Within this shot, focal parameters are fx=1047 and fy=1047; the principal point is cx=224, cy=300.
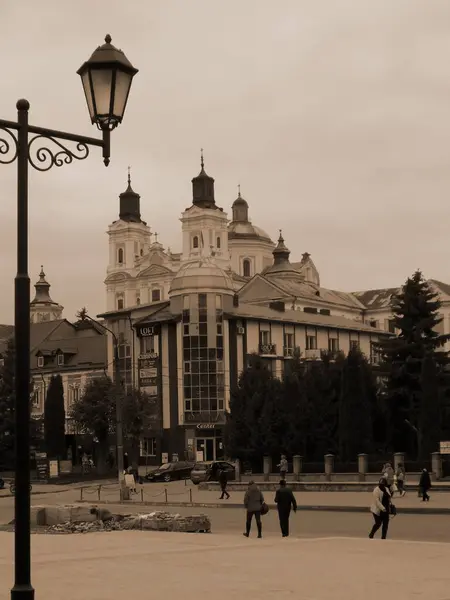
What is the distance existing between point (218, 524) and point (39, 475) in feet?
125

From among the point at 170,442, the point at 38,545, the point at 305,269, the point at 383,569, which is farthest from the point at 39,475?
the point at 305,269

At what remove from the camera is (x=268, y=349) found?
86875 millimetres

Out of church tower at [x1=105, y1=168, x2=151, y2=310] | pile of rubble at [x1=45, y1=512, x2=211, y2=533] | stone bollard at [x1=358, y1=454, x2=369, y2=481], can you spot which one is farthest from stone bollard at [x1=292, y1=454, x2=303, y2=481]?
church tower at [x1=105, y1=168, x2=151, y2=310]

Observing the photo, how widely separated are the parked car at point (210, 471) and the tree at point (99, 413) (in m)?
17.0

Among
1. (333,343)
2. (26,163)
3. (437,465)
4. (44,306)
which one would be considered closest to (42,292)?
(44,306)

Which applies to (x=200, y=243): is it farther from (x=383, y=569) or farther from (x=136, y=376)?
(x=383, y=569)

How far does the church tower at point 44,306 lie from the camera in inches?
6260

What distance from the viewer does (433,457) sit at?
157ft

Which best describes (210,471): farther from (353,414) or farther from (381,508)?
(381,508)

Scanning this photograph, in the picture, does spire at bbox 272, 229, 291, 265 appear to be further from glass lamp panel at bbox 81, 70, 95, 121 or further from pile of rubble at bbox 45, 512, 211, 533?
glass lamp panel at bbox 81, 70, 95, 121

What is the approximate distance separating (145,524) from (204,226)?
109 metres

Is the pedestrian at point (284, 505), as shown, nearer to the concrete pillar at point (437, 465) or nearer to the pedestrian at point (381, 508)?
the pedestrian at point (381, 508)

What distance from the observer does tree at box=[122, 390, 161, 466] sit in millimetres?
73062

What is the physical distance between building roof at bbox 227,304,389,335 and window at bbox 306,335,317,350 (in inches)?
47.3
